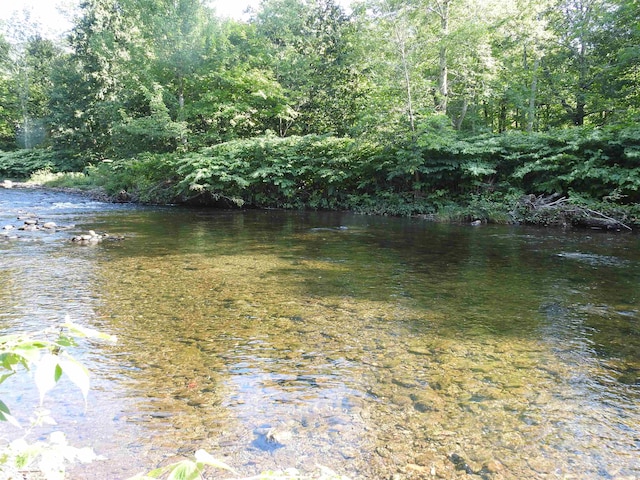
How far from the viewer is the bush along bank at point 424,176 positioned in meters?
13.5

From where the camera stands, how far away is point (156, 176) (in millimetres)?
20703

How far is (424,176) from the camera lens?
1711 centimetres

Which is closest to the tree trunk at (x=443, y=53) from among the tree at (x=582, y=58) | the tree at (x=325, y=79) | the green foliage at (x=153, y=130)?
the tree at (x=582, y=58)

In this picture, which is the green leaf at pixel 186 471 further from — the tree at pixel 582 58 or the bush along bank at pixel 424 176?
the tree at pixel 582 58

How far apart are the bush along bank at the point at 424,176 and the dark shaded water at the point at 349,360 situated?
607 cm

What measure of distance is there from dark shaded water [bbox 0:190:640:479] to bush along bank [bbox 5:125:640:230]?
19.9 feet

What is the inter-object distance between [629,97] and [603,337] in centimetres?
1902

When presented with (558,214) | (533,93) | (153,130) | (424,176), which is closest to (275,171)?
(424,176)

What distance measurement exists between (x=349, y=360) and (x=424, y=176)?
14164 mm

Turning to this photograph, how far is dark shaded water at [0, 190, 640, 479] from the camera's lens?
2.65 meters

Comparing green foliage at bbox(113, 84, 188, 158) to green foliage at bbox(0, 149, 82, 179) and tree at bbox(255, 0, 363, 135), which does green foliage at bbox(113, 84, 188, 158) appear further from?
green foliage at bbox(0, 149, 82, 179)

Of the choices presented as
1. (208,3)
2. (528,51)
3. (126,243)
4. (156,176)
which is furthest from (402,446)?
(208,3)

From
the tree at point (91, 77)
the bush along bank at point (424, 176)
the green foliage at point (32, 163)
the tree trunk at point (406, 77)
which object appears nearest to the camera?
Answer: the bush along bank at point (424, 176)

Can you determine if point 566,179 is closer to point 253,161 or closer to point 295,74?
point 253,161
